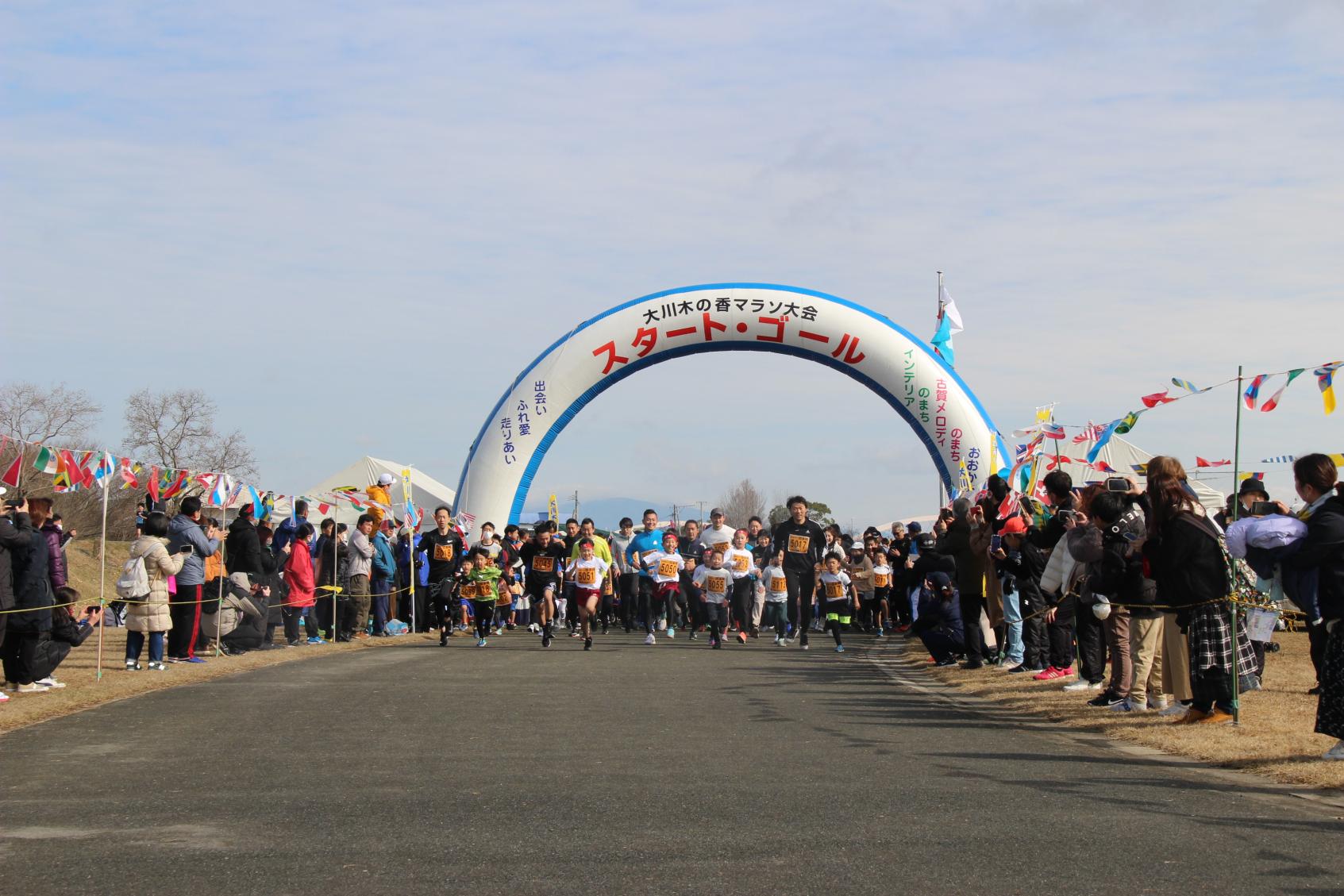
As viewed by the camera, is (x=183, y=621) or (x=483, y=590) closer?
(x=183, y=621)

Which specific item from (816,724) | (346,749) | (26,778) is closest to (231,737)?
(346,749)

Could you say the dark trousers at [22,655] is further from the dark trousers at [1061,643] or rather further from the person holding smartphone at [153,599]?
the dark trousers at [1061,643]

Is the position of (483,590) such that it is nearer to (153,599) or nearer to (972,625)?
(153,599)

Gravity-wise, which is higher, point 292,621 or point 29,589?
point 29,589

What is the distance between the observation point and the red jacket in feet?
63.2

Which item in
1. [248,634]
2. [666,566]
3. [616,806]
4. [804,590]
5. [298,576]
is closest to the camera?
[616,806]

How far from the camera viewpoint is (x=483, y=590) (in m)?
19.6

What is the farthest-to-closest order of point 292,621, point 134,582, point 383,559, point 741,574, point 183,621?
A: 1. point 383,559
2. point 741,574
3. point 292,621
4. point 183,621
5. point 134,582

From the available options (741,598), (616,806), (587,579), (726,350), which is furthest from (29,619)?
(726,350)

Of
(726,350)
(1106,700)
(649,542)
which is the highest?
(726,350)

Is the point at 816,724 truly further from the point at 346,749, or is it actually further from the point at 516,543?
the point at 516,543

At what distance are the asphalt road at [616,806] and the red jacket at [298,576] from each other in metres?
7.70

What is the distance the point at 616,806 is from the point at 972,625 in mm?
9264

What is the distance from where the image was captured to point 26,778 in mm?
7676
